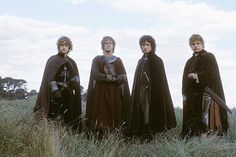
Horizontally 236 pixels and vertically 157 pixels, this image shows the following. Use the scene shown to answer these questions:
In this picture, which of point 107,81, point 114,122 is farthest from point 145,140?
point 107,81

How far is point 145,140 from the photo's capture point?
834 cm

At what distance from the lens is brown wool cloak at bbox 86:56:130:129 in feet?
27.6

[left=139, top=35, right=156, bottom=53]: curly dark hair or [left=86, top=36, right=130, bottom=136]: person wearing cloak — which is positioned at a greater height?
[left=139, top=35, right=156, bottom=53]: curly dark hair

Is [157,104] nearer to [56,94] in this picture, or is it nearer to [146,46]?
[146,46]

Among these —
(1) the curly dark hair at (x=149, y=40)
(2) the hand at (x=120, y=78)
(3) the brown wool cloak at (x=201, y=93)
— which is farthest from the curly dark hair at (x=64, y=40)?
(3) the brown wool cloak at (x=201, y=93)

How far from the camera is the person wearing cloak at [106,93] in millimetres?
8391

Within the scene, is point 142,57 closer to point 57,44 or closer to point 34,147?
point 57,44

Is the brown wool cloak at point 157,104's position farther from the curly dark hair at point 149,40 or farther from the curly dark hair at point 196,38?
the curly dark hair at point 196,38

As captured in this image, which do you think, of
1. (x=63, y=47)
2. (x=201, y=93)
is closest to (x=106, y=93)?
(x=63, y=47)

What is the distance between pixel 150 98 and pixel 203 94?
0.92 m

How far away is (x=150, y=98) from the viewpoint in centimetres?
837

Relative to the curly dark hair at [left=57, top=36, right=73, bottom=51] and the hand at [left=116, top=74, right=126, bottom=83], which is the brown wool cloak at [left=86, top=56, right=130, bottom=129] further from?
the curly dark hair at [left=57, top=36, right=73, bottom=51]

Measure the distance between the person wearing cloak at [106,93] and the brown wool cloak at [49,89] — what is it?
12.8 inches

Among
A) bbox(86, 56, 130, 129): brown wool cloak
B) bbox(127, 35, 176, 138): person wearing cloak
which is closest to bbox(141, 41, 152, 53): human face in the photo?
bbox(127, 35, 176, 138): person wearing cloak
